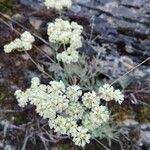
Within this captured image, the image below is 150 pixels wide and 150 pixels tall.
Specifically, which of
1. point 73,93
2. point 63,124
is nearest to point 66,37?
point 73,93

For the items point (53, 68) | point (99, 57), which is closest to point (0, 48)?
point (53, 68)

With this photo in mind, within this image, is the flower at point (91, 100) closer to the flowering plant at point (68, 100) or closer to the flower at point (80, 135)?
the flowering plant at point (68, 100)

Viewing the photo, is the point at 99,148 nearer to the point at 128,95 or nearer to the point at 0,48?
the point at 128,95

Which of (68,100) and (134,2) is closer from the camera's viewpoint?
(68,100)

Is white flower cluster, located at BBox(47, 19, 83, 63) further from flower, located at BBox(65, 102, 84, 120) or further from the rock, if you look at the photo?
the rock

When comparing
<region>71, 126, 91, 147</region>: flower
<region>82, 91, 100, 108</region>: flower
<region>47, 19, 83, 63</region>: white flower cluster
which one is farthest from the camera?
<region>47, 19, 83, 63</region>: white flower cluster

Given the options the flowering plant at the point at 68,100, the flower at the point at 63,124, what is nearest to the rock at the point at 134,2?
the flowering plant at the point at 68,100

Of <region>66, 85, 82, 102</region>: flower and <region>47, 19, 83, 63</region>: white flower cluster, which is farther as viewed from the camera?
<region>47, 19, 83, 63</region>: white flower cluster

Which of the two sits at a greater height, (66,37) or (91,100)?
(66,37)

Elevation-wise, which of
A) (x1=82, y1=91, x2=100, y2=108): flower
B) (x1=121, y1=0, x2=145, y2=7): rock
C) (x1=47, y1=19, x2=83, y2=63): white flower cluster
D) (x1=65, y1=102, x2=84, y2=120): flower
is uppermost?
(x1=47, y1=19, x2=83, y2=63): white flower cluster

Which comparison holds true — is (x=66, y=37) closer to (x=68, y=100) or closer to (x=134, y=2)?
(x=68, y=100)

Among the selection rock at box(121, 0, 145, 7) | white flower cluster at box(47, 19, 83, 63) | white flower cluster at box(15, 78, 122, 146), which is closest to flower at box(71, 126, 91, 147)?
white flower cluster at box(15, 78, 122, 146)
